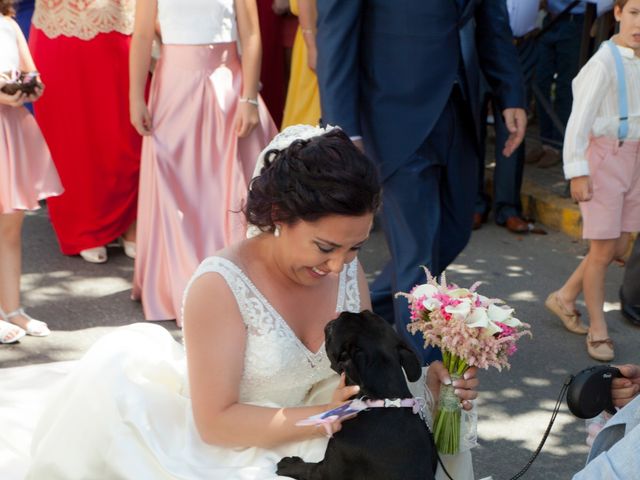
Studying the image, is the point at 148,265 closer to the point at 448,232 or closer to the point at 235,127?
the point at 235,127

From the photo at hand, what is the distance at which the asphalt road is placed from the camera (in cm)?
414

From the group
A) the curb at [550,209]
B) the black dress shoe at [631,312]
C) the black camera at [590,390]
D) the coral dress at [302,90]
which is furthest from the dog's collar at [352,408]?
the curb at [550,209]

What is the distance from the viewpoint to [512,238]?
6.75 m

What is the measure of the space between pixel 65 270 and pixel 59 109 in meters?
1.01

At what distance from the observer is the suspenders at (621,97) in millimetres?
4668

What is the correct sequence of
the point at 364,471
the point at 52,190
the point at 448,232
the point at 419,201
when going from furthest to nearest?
the point at 52,190
the point at 448,232
the point at 419,201
the point at 364,471

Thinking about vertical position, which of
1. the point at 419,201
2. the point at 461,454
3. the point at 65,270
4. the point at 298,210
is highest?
the point at 298,210

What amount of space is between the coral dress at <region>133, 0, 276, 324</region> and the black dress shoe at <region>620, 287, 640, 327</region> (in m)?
2.23

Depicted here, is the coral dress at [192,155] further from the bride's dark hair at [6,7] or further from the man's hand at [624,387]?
the man's hand at [624,387]

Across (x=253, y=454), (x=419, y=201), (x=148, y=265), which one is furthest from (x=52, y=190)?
(x=253, y=454)

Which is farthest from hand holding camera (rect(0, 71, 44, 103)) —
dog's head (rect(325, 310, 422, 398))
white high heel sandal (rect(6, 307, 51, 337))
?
dog's head (rect(325, 310, 422, 398))

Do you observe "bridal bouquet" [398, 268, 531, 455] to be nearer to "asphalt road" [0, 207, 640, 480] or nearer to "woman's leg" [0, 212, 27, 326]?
"asphalt road" [0, 207, 640, 480]

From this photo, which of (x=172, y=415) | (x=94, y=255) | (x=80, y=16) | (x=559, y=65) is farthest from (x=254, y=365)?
(x=559, y=65)

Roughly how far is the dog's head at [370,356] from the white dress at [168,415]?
0.96 ft
